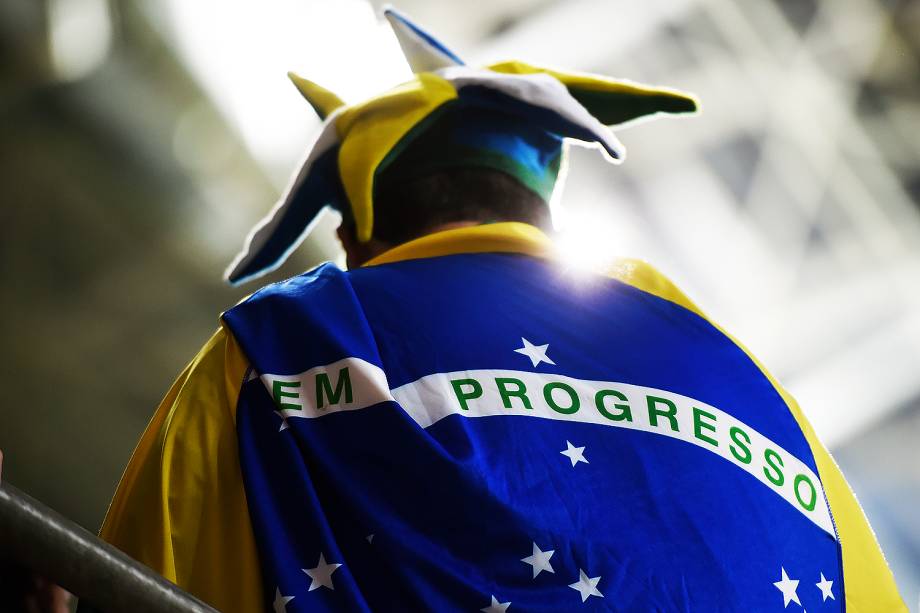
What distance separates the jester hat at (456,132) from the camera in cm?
133

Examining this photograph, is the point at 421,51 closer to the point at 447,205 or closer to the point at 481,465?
the point at 447,205

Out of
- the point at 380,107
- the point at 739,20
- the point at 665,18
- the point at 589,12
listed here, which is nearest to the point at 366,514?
the point at 380,107

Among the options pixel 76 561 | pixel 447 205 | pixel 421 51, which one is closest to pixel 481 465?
pixel 76 561

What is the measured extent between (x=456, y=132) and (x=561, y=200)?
2.95 metres

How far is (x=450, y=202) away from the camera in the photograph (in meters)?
1.31

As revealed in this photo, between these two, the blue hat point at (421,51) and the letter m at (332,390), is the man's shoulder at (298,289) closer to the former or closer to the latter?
the letter m at (332,390)

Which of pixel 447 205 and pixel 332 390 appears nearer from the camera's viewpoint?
pixel 332 390

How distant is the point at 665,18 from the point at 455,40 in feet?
2.77

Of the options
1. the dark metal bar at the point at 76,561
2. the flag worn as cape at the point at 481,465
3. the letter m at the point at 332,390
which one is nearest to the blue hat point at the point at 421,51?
the flag worn as cape at the point at 481,465

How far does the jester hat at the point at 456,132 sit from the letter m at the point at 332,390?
0.33 meters

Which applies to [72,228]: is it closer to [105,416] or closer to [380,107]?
[105,416]

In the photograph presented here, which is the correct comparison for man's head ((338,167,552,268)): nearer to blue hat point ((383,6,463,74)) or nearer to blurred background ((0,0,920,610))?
blue hat point ((383,6,463,74))

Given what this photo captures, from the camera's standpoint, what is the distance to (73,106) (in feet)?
10.9

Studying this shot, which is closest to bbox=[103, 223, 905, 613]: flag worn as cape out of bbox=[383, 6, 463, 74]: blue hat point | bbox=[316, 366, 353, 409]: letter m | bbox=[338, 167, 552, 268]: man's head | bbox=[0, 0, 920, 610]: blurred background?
bbox=[316, 366, 353, 409]: letter m
